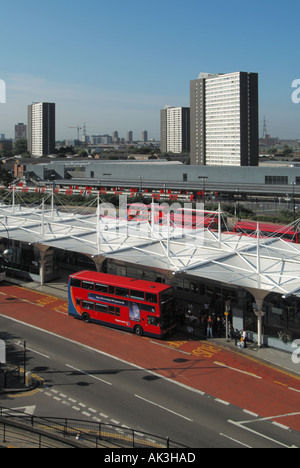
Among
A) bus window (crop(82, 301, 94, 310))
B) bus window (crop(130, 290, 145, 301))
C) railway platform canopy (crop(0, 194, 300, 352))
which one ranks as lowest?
bus window (crop(82, 301, 94, 310))

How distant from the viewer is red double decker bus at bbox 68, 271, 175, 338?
750 inches

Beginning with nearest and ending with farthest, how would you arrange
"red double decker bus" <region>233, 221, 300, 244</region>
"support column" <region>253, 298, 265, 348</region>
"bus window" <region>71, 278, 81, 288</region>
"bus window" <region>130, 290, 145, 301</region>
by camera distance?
1. "support column" <region>253, 298, 265, 348</region>
2. "bus window" <region>130, 290, 145, 301</region>
3. "bus window" <region>71, 278, 81, 288</region>
4. "red double decker bus" <region>233, 221, 300, 244</region>

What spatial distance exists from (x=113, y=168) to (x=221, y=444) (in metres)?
80.2

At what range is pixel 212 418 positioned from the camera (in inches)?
516

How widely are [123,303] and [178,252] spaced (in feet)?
17.0

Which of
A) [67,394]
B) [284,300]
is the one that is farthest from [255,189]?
[67,394]

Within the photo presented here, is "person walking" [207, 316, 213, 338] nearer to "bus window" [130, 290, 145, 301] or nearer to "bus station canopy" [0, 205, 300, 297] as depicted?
"bus station canopy" [0, 205, 300, 297]

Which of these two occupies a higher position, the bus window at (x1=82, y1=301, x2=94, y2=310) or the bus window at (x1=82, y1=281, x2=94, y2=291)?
the bus window at (x1=82, y1=281, x2=94, y2=291)

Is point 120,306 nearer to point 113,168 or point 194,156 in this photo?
point 113,168

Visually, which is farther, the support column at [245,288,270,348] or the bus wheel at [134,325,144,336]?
the bus wheel at [134,325,144,336]

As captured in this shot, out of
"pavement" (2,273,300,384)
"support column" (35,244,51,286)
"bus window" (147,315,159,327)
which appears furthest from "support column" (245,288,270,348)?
"support column" (35,244,51,286)

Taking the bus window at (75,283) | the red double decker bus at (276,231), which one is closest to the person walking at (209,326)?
the bus window at (75,283)

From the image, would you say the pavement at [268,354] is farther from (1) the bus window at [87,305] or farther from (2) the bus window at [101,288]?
(1) the bus window at [87,305]

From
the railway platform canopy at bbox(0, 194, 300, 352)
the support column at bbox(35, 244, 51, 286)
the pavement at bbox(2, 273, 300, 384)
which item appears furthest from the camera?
the support column at bbox(35, 244, 51, 286)
